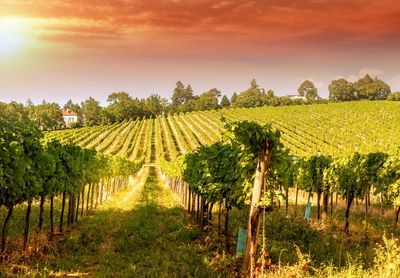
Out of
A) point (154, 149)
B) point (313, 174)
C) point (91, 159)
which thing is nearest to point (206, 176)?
point (91, 159)

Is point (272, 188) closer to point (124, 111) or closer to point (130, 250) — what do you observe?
point (130, 250)

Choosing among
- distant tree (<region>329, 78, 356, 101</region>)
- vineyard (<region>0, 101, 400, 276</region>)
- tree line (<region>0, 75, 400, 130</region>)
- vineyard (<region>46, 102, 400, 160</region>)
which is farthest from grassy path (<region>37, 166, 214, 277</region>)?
distant tree (<region>329, 78, 356, 101</region>)

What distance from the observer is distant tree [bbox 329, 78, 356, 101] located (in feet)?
544

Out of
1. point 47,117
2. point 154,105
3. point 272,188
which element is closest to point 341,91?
point 154,105

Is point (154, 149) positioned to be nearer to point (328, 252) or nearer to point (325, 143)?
point (325, 143)

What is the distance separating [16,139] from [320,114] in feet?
349

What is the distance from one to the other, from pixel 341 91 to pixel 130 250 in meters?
166

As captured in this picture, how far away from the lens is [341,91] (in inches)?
6526

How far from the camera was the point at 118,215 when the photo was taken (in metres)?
21.2

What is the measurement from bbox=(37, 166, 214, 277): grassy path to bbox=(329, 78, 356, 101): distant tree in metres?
159

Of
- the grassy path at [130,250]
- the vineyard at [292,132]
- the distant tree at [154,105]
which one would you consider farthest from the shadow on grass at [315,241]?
the distant tree at [154,105]

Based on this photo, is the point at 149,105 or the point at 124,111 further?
the point at 149,105

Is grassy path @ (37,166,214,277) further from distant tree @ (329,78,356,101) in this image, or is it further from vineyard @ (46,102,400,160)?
distant tree @ (329,78,356,101)

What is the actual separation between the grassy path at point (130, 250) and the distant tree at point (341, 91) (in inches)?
6267
